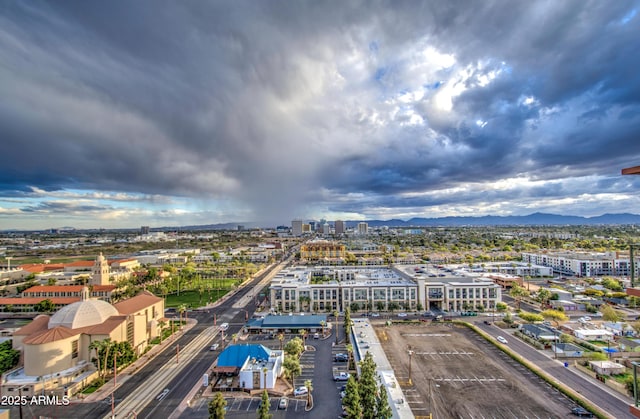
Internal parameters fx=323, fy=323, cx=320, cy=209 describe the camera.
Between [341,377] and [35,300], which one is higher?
[35,300]

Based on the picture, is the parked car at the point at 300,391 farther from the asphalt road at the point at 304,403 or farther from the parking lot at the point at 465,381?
the parking lot at the point at 465,381

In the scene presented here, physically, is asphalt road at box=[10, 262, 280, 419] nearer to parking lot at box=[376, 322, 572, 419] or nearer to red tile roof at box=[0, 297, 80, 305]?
parking lot at box=[376, 322, 572, 419]

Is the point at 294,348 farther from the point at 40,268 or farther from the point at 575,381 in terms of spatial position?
the point at 40,268

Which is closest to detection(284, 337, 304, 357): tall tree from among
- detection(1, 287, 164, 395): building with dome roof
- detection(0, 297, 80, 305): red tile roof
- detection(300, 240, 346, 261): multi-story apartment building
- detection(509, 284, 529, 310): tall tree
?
detection(1, 287, 164, 395): building with dome roof

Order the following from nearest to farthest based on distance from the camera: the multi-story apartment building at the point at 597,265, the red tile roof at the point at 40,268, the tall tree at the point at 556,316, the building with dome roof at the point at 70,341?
the building with dome roof at the point at 70,341, the tall tree at the point at 556,316, the multi-story apartment building at the point at 597,265, the red tile roof at the point at 40,268

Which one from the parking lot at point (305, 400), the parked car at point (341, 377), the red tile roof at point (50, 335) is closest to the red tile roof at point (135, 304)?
the red tile roof at point (50, 335)

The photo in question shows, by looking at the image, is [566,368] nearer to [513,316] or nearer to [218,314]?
[513,316]

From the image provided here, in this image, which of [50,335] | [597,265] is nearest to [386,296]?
[50,335]
